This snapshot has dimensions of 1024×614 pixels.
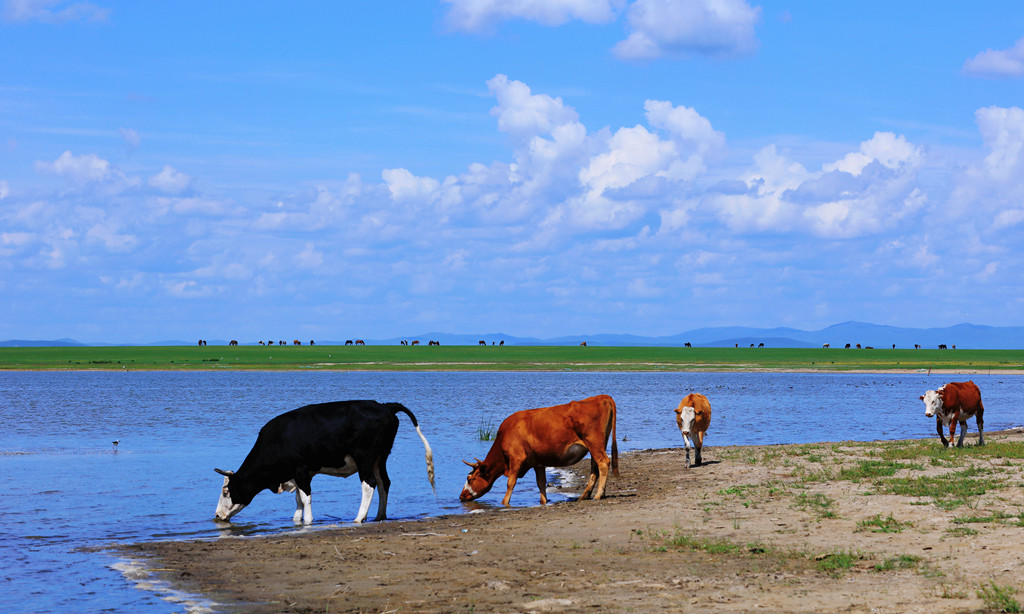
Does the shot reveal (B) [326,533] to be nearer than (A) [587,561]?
No

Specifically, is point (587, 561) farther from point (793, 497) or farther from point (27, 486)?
point (27, 486)

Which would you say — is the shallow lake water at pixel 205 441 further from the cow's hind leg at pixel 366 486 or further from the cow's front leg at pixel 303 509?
the cow's hind leg at pixel 366 486

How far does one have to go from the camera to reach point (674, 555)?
11.9 m

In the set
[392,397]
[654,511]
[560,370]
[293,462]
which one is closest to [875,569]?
[654,511]

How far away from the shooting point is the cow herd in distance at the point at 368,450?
16469mm

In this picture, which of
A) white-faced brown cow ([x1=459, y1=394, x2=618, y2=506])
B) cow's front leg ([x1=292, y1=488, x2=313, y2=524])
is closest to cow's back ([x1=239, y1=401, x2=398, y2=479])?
cow's front leg ([x1=292, y1=488, x2=313, y2=524])

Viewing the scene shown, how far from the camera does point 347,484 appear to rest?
70.8ft

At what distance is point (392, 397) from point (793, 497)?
3725cm

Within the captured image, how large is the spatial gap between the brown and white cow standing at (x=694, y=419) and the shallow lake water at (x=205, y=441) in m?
3.01

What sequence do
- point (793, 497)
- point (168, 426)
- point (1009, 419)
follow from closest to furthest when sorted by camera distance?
point (793, 497)
point (168, 426)
point (1009, 419)

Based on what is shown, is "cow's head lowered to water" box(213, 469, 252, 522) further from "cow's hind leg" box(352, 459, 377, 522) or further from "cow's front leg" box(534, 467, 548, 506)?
"cow's front leg" box(534, 467, 548, 506)

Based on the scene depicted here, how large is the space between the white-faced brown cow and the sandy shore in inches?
33.5

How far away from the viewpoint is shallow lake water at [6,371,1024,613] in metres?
12.9

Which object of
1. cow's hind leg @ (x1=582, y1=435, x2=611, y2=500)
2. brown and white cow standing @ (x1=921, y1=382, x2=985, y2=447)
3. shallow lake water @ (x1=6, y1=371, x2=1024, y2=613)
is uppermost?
brown and white cow standing @ (x1=921, y1=382, x2=985, y2=447)
